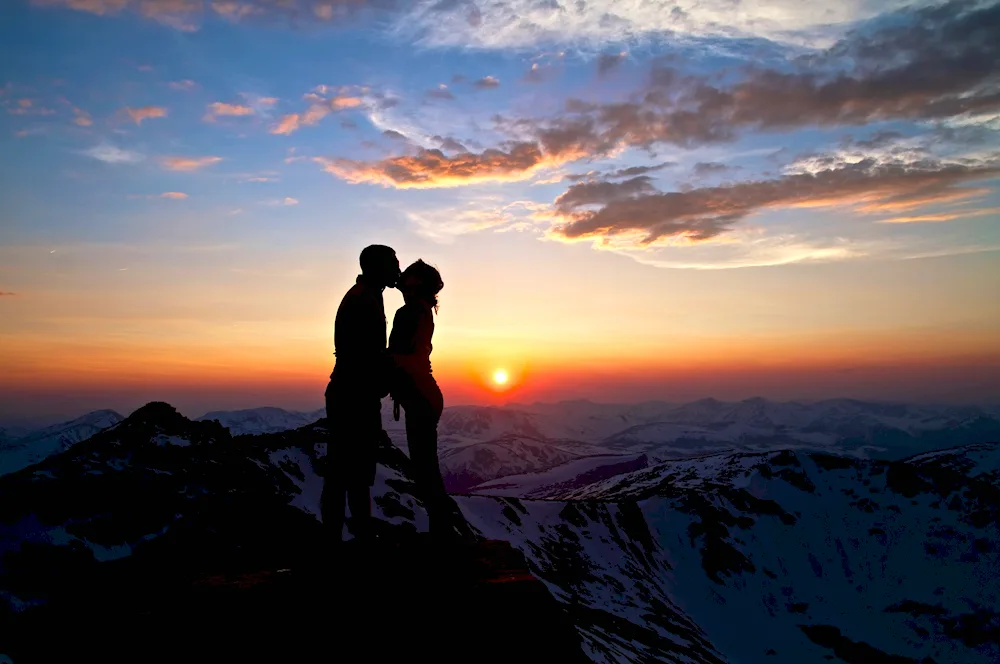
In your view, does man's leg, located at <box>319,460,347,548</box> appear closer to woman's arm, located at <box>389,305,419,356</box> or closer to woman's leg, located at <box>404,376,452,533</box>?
woman's leg, located at <box>404,376,452,533</box>

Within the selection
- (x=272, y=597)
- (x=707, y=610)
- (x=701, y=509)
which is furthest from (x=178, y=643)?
(x=701, y=509)

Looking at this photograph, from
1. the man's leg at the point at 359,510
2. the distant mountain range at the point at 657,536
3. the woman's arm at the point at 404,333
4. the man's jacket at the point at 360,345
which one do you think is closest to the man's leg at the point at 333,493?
the man's leg at the point at 359,510

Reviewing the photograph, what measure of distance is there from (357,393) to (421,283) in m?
1.97

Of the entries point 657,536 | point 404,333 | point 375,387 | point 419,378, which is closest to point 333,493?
point 375,387

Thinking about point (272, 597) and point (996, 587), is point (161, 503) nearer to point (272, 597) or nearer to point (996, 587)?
Answer: point (272, 597)

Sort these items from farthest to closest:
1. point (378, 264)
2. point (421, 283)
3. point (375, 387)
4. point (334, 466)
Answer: point (421, 283)
point (378, 264)
point (334, 466)
point (375, 387)

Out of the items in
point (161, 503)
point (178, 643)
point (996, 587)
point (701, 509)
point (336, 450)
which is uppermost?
point (336, 450)

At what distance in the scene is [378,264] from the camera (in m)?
8.48

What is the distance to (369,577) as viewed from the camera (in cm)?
657

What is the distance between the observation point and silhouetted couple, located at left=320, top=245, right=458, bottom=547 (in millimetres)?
8086

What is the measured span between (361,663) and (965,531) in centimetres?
20410

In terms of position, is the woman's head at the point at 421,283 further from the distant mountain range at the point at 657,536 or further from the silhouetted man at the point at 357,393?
the distant mountain range at the point at 657,536

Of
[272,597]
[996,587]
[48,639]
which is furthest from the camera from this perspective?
[996,587]

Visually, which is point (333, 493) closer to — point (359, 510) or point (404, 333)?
point (359, 510)
